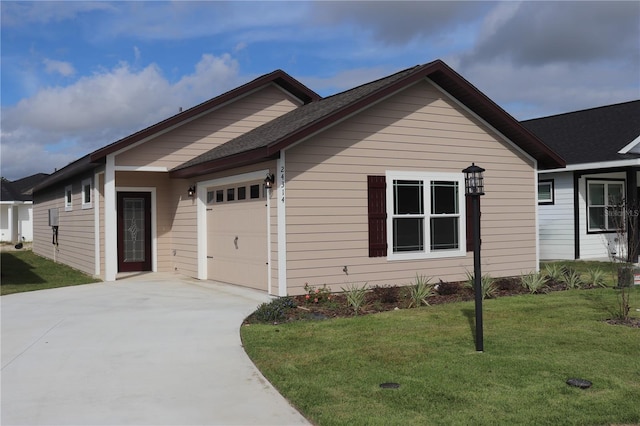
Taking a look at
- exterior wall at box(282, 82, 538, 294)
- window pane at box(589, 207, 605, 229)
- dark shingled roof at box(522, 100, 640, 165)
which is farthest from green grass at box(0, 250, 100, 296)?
window pane at box(589, 207, 605, 229)

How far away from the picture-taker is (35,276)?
1572 cm

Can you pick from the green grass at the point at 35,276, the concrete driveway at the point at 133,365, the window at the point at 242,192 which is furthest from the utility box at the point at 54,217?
the window at the point at 242,192

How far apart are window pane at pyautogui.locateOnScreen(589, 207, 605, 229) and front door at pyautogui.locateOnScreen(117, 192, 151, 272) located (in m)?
13.5

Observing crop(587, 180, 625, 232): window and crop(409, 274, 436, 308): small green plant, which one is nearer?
crop(409, 274, 436, 308): small green plant

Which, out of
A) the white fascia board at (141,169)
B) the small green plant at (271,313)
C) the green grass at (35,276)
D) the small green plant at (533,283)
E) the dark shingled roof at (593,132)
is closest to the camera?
the small green plant at (271,313)

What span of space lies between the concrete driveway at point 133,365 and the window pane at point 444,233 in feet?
12.8

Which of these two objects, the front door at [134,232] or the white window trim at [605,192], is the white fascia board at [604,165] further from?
the front door at [134,232]

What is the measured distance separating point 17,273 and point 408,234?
463 inches

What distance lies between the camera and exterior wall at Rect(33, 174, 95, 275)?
15.3 metres

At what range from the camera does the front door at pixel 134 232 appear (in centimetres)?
1546

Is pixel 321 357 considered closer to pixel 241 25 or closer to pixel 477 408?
pixel 477 408

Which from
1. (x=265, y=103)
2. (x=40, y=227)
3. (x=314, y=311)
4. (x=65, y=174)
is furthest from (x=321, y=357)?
(x=40, y=227)

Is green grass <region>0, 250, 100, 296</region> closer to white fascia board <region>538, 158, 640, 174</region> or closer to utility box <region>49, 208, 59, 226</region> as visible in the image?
utility box <region>49, 208, 59, 226</region>

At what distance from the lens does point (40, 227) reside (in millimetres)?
24391
